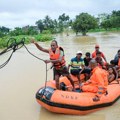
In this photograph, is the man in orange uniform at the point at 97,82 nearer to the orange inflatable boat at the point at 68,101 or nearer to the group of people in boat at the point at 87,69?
the group of people in boat at the point at 87,69

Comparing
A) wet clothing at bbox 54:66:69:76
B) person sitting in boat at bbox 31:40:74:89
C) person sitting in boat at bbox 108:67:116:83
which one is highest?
person sitting in boat at bbox 31:40:74:89

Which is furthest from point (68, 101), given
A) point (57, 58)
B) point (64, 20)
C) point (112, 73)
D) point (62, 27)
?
point (64, 20)

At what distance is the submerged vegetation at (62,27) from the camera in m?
41.3

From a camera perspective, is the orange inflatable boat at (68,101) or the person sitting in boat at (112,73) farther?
the person sitting in boat at (112,73)

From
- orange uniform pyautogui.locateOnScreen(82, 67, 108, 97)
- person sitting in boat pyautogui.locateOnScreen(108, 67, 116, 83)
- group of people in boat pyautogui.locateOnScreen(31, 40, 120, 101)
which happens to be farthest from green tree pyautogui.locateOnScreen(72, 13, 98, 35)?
orange uniform pyautogui.locateOnScreen(82, 67, 108, 97)

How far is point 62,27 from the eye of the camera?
213ft

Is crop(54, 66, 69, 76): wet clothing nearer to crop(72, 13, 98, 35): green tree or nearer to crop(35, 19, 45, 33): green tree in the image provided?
crop(72, 13, 98, 35): green tree

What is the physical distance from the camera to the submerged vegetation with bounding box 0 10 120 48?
41281 millimetres

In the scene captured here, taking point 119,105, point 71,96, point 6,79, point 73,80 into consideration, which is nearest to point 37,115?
point 71,96

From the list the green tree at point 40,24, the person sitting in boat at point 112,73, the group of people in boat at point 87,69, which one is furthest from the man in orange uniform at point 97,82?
the green tree at point 40,24

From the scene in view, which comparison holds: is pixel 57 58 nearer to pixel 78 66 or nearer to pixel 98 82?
pixel 78 66

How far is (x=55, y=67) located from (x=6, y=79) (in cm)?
406

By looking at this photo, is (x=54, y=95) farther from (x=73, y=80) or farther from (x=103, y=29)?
(x=103, y=29)

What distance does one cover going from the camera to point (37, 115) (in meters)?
6.45
